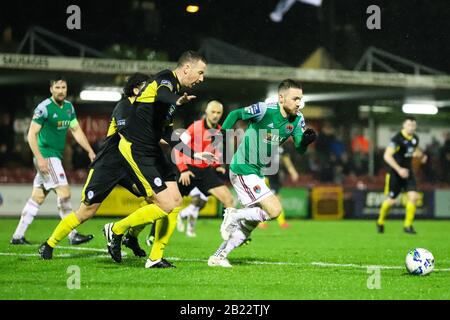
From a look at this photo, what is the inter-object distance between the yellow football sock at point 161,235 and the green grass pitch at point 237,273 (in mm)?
216

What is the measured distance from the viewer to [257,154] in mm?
8992

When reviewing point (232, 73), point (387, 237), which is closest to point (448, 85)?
point (232, 73)

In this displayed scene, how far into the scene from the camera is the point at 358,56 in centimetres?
2697

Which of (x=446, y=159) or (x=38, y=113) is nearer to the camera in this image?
(x=38, y=113)

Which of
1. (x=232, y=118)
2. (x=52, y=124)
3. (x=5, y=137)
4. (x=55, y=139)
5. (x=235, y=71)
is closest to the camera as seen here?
(x=232, y=118)

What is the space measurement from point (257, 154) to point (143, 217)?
5.07 feet

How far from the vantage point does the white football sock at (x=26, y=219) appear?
11641 mm

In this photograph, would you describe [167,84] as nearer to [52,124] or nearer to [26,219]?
[52,124]

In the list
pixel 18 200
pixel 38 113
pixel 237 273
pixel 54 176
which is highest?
pixel 38 113

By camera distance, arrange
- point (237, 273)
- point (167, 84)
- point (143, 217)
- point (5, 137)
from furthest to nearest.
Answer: point (5, 137) < point (143, 217) < point (237, 273) < point (167, 84)

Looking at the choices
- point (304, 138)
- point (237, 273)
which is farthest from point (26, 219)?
point (304, 138)

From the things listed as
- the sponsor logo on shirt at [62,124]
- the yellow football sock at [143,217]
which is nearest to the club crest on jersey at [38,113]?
the sponsor logo on shirt at [62,124]
